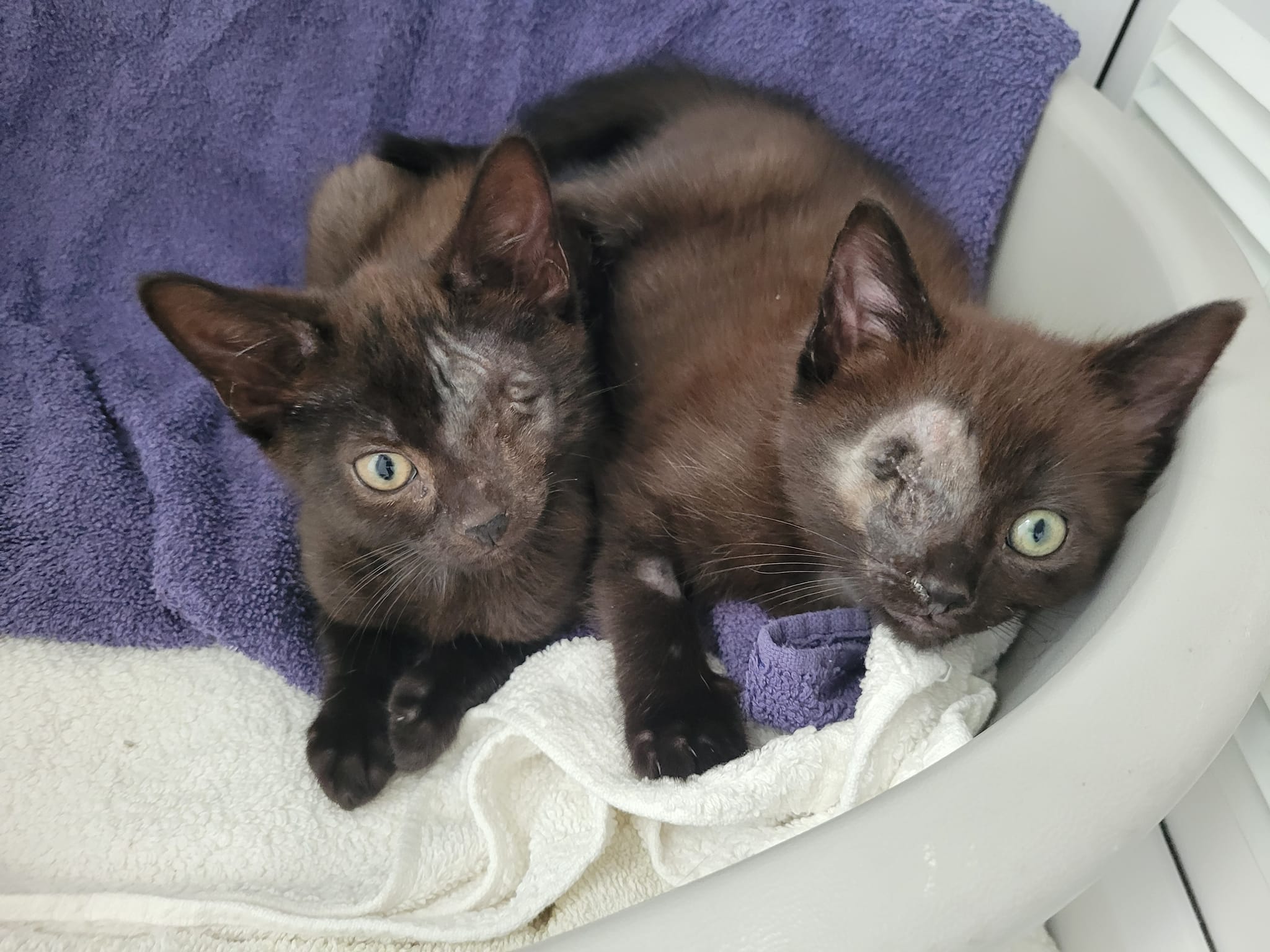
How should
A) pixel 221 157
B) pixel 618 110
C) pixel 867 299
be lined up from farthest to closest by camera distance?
1. pixel 221 157
2. pixel 618 110
3. pixel 867 299

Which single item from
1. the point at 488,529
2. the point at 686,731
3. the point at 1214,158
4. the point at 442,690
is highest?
the point at 1214,158

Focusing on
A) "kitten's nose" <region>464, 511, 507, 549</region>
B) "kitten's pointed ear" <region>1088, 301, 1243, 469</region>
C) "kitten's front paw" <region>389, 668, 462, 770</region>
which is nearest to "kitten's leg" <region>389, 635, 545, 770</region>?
"kitten's front paw" <region>389, 668, 462, 770</region>

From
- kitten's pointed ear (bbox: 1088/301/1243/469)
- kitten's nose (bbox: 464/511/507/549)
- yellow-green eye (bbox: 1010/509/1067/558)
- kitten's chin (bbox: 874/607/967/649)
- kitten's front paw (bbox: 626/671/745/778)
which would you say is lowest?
kitten's front paw (bbox: 626/671/745/778)

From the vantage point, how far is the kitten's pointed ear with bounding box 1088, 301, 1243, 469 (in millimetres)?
855

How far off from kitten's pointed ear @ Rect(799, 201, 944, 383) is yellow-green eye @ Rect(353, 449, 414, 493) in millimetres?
436

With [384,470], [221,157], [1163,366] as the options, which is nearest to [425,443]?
[384,470]

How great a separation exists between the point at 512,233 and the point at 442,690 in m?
0.56

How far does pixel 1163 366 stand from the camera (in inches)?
36.1

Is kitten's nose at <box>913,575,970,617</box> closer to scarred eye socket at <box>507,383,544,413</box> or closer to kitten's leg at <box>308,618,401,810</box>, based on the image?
scarred eye socket at <box>507,383,544,413</box>

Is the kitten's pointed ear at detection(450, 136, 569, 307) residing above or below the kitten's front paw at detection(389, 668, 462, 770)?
above

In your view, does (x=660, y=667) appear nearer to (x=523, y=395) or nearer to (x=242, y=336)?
(x=523, y=395)

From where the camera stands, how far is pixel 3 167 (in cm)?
159

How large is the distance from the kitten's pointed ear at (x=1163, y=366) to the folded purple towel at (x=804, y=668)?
367 millimetres

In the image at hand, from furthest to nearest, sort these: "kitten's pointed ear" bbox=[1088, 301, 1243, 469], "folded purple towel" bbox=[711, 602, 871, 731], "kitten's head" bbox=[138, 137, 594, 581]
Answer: "folded purple towel" bbox=[711, 602, 871, 731]
"kitten's head" bbox=[138, 137, 594, 581]
"kitten's pointed ear" bbox=[1088, 301, 1243, 469]
